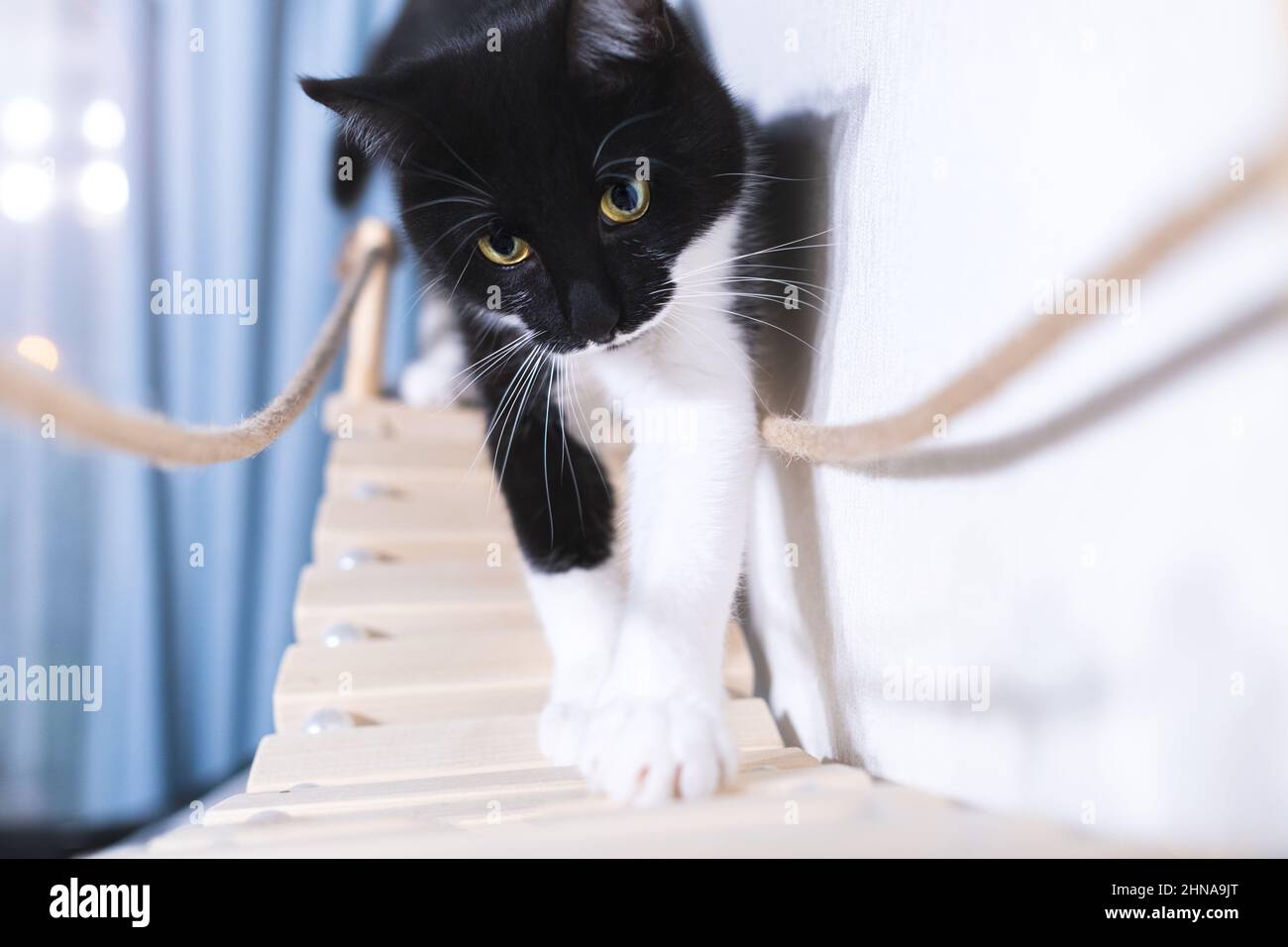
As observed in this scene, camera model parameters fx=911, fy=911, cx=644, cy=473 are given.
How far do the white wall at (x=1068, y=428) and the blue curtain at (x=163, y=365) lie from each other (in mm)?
1711

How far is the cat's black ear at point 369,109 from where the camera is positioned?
2.89 feet

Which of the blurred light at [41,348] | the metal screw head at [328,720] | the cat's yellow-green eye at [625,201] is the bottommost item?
the metal screw head at [328,720]

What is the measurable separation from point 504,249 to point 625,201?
137 millimetres

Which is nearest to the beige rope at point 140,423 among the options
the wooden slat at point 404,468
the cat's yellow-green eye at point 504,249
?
the cat's yellow-green eye at point 504,249

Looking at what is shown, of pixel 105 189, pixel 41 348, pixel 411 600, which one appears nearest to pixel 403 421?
pixel 411 600

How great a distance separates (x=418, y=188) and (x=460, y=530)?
Result: 59 centimetres

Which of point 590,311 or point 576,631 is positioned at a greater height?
point 590,311

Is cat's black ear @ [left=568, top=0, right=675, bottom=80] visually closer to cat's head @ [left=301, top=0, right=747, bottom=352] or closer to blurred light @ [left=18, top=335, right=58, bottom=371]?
cat's head @ [left=301, top=0, right=747, bottom=352]

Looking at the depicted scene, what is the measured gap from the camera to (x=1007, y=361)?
564mm

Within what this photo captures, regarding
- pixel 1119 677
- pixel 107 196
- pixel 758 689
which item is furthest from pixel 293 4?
pixel 1119 677

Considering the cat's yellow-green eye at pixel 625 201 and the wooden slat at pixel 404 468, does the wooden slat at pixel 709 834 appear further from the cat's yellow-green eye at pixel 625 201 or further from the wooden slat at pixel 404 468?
the wooden slat at pixel 404 468

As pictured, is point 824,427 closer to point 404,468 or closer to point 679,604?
point 679,604

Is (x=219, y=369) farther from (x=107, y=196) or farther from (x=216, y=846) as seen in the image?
(x=216, y=846)

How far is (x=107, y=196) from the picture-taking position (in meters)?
2.12
